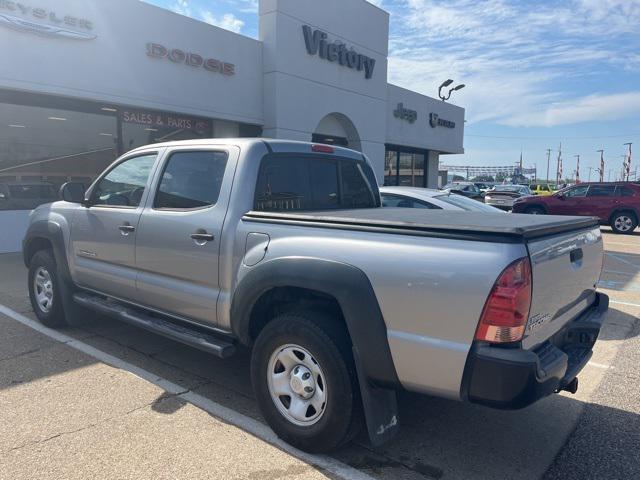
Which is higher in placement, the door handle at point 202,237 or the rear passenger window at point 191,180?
the rear passenger window at point 191,180

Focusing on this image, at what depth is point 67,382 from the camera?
3.97 meters

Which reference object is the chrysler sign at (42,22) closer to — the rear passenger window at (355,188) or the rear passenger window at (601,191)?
A: the rear passenger window at (355,188)

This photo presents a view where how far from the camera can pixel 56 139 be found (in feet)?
35.8

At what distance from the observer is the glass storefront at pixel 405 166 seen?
2142cm

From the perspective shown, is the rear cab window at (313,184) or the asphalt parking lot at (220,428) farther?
the rear cab window at (313,184)

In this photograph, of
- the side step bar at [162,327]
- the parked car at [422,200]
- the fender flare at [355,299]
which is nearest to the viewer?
the fender flare at [355,299]

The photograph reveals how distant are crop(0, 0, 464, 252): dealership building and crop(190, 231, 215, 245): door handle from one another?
7.89m

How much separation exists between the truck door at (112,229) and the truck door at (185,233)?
7.3 inches

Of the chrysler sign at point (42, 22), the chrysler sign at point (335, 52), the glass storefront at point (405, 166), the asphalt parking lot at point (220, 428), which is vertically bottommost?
the asphalt parking lot at point (220, 428)

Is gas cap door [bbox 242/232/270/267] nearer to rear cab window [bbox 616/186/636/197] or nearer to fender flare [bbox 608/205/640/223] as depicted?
fender flare [bbox 608/205/640/223]

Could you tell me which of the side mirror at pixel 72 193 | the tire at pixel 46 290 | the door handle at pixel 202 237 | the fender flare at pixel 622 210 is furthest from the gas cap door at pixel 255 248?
the fender flare at pixel 622 210

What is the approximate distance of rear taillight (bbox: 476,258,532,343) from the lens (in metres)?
Result: 2.28

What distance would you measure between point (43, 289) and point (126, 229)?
192 cm

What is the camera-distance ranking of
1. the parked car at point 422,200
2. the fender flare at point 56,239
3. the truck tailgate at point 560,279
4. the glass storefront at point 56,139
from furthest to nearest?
the glass storefront at point 56,139 → the parked car at point 422,200 → the fender flare at point 56,239 → the truck tailgate at point 560,279
